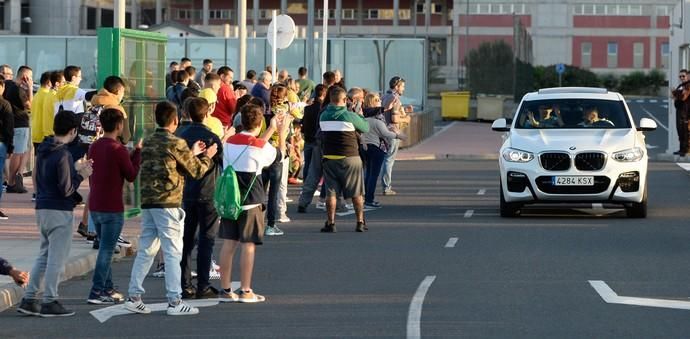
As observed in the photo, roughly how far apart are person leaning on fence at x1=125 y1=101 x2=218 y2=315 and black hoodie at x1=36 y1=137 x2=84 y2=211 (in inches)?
23.6

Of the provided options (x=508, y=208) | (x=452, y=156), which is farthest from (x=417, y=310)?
(x=452, y=156)

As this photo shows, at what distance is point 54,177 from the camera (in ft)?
38.9

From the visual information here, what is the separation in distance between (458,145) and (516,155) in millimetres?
20706

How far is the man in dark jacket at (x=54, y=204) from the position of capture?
11.8 m

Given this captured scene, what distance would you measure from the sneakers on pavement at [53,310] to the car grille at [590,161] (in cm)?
993

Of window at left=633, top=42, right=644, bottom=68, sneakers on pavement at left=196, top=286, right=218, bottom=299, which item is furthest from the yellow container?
sneakers on pavement at left=196, top=286, right=218, bottom=299

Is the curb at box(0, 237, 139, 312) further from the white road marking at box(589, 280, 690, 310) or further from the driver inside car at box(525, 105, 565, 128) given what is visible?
the driver inside car at box(525, 105, 565, 128)

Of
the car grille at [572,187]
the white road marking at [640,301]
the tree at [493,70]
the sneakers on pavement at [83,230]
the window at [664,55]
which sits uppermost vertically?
the window at [664,55]

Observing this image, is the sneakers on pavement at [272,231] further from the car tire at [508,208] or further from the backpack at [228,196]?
the backpack at [228,196]

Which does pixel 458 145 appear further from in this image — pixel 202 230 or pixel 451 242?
pixel 202 230

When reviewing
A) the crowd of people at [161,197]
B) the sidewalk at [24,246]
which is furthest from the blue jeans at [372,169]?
the crowd of people at [161,197]

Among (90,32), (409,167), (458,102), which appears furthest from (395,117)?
(90,32)

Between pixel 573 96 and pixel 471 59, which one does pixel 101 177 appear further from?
pixel 471 59

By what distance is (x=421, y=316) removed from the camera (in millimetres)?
11750
